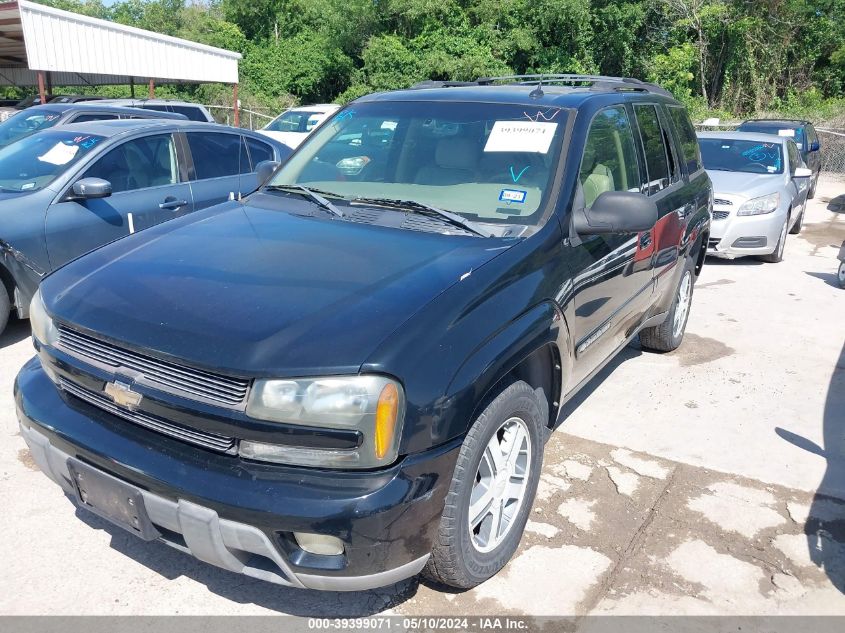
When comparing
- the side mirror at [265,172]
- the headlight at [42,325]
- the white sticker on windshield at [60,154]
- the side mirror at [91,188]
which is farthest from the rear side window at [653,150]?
the white sticker on windshield at [60,154]

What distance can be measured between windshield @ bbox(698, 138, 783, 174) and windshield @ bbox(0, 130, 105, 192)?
791 centimetres

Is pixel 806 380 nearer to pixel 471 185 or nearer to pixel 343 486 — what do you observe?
pixel 471 185

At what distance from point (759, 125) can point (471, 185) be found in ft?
46.5

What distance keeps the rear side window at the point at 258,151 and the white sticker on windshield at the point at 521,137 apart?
14.1ft

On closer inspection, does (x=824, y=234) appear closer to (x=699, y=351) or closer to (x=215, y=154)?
(x=699, y=351)

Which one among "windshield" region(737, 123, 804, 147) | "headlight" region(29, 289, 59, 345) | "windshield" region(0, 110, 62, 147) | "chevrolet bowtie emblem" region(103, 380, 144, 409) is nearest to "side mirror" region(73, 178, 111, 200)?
"headlight" region(29, 289, 59, 345)

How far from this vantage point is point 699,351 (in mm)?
5977

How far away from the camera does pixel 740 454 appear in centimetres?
422

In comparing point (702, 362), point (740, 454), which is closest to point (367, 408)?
point (740, 454)

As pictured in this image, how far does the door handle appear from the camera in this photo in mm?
6230

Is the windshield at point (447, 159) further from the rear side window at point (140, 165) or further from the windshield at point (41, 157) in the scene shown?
the windshield at point (41, 157)

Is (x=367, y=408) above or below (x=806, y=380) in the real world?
above

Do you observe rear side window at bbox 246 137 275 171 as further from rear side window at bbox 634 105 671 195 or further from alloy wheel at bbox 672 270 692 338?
alloy wheel at bbox 672 270 692 338

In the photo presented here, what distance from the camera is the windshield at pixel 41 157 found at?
5875mm
